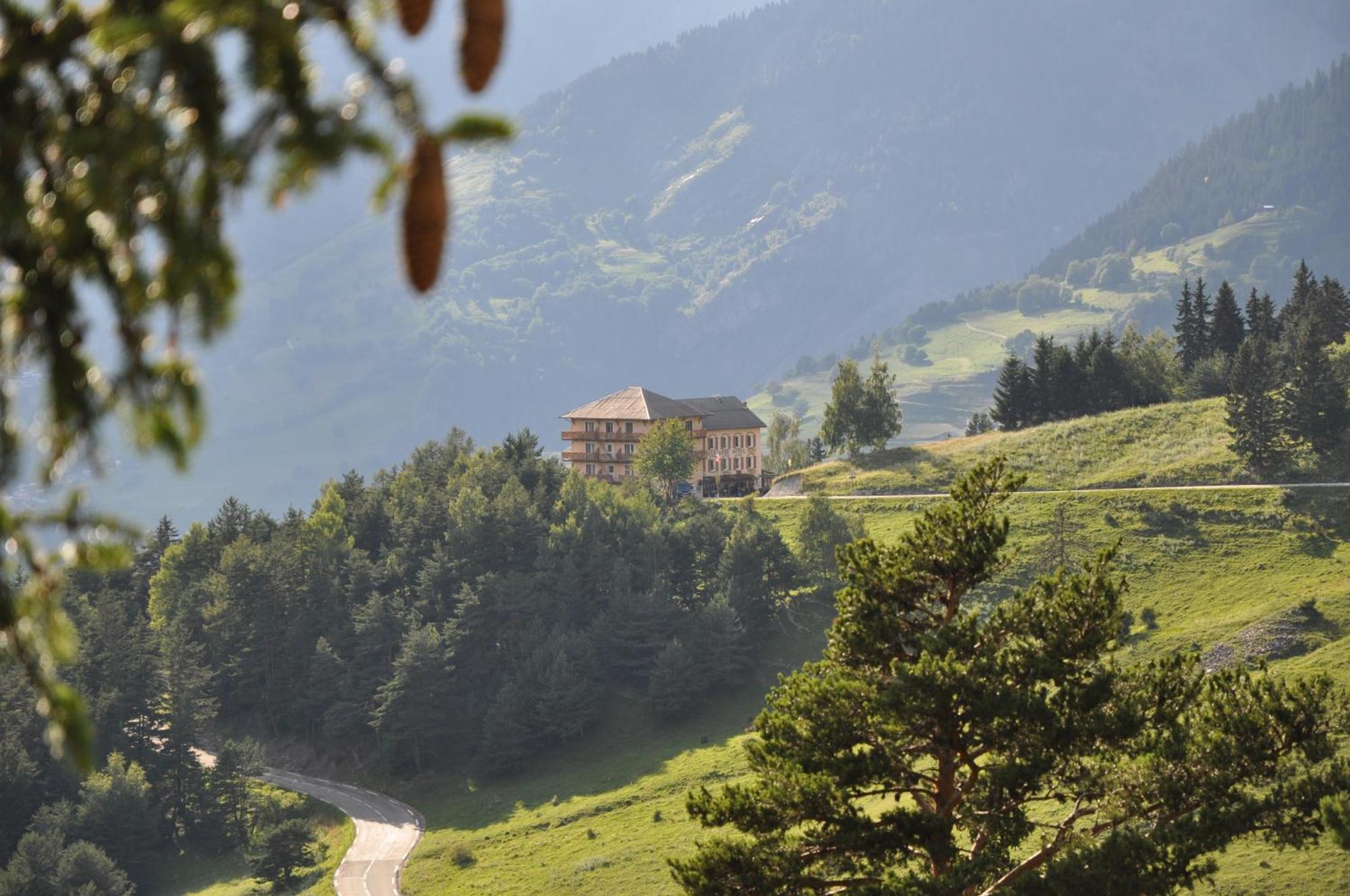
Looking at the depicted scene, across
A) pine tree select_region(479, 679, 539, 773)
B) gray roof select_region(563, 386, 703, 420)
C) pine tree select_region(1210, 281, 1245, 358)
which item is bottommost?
pine tree select_region(479, 679, 539, 773)

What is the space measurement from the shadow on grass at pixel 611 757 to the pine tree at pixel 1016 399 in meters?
39.7

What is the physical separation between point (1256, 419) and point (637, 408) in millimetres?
65327

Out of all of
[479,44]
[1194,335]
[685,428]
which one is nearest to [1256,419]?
[1194,335]

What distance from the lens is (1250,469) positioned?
89438 millimetres

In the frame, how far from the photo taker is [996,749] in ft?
78.9

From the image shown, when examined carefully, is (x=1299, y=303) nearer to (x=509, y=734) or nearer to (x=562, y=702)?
(x=562, y=702)

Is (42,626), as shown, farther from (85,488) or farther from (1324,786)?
(1324,786)

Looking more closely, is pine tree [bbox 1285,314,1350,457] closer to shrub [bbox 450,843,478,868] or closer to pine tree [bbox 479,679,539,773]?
pine tree [bbox 479,679,539,773]

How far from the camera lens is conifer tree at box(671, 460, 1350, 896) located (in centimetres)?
2288

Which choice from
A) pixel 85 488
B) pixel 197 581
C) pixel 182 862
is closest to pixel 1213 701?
pixel 85 488

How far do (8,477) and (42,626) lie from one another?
1.60ft

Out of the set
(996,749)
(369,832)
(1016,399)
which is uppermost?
(1016,399)

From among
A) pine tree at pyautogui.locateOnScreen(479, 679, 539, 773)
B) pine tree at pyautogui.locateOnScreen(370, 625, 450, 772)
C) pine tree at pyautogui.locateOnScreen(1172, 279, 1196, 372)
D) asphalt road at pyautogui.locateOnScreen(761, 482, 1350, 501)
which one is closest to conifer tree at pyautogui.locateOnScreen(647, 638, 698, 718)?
pine tree at pyautogui.locateOnScreen(479, 679, 539, 773)

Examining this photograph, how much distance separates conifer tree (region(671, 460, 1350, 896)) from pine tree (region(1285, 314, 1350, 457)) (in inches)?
2771
